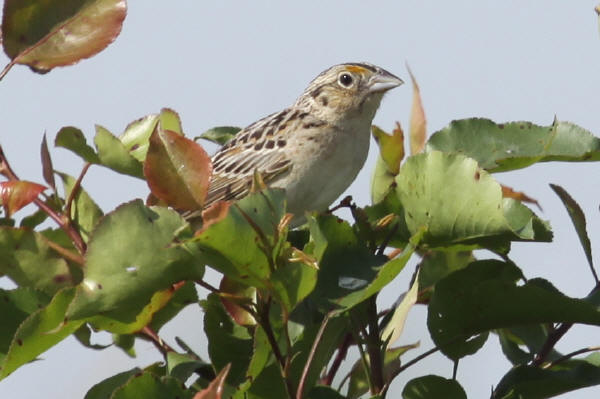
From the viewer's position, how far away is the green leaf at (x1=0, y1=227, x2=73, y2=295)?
7.23 ft

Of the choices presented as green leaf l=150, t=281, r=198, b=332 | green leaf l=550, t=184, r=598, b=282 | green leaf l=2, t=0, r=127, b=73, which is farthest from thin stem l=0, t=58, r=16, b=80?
green leaf l=550, t=184, r=598, b=282

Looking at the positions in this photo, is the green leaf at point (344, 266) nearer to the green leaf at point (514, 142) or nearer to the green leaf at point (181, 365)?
the green leaf at point (181, 365)

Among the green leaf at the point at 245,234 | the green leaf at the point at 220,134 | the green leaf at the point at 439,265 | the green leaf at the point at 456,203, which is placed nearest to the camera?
the green leaf at the point at 245,234

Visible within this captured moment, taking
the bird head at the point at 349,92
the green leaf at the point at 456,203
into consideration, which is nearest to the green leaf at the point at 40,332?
the green leaf at the point at 456,203

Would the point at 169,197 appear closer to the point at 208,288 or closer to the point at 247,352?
the point at 208,288

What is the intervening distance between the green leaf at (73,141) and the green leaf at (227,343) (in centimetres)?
47

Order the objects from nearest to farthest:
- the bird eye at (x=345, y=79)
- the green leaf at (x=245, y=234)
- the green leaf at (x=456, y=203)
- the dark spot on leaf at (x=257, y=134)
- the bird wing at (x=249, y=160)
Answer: the green leaf at (x=245, y=234), the green leaf at (x=456, y=203), the bird wing at (x=249, y=160), the dark spot on leaf at (x=257, y=134), the bird eye at (x=345, y=79)

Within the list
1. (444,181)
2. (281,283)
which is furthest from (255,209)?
(444,181)

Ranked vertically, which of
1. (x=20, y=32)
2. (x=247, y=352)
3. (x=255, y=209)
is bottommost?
(x=247, y=352)

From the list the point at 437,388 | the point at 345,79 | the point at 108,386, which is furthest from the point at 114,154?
the point at 345,79

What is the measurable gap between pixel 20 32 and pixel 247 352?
81cm

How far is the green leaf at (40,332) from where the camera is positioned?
1956mm

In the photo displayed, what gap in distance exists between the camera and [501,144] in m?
2.42

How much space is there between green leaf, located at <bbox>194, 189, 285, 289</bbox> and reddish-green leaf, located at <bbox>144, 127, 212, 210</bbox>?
179mm
